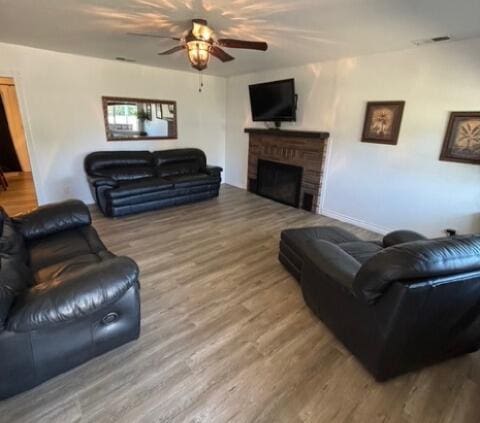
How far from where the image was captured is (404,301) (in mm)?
1310

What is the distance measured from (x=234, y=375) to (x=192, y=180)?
3.60 m

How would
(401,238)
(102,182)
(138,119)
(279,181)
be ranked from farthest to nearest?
(279,181), (138,119), (102,182), (401,238)

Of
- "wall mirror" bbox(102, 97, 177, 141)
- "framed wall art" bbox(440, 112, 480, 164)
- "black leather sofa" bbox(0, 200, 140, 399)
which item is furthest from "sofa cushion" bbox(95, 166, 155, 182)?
Answer: "framed wall art" bbox(440, 112, 480, 164)

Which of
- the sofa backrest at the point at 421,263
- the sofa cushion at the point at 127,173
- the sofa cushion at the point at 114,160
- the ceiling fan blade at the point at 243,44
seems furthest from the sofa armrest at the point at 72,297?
the sofa cushion at the point at 114,160

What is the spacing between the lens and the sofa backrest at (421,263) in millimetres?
1270

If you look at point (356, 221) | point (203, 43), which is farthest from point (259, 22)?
point (356, 221)

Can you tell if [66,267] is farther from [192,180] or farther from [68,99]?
[68,99]

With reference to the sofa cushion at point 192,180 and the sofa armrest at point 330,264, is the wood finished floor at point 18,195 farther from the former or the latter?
the sofa armrest at point 330,264

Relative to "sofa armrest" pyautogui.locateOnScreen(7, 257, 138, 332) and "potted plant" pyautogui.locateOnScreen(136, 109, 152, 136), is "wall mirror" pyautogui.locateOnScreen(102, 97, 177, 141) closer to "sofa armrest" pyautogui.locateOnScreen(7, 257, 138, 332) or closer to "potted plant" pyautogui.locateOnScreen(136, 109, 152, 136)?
"potted plant" pyautogui.locateOnScreen(136, 109, 152, 136)

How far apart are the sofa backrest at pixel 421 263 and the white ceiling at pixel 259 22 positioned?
6.30 ft

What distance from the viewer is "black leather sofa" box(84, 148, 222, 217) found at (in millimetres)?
4070

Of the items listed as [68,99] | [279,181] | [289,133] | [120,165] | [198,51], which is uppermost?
[198,51]

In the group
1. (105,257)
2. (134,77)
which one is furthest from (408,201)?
(134,77)

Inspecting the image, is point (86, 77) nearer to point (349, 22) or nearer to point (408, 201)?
point (349, 22)
